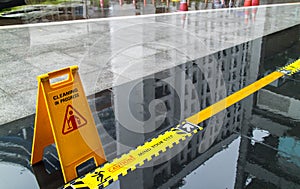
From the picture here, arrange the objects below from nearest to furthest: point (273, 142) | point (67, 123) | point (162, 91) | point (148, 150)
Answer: point (67, 123), point (148, 150), point (273, 142), point (162, 91)

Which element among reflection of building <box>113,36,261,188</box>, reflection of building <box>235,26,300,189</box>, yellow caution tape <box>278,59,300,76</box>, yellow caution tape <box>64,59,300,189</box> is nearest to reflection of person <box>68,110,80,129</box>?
yellow caution tape <box>64,59,300,189</box>

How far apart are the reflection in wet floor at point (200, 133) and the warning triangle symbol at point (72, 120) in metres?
0.59

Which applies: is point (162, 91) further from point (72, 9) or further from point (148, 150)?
point (72, 9)

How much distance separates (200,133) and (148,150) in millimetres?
836

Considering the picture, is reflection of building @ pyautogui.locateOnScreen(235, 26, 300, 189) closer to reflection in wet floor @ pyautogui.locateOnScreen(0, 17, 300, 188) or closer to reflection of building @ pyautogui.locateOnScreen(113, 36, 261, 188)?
reflection in wet floor @ pyautogui.locateOnScreen(0, 17, 300, 188)

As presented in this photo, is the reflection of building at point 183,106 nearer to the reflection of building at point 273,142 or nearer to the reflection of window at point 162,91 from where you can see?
the reflection of window at point 162,91

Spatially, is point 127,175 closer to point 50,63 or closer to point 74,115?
point 74,115

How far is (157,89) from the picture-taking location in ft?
18.0

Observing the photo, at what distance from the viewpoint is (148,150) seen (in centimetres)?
380

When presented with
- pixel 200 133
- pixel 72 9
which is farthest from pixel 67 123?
pixel 72 9

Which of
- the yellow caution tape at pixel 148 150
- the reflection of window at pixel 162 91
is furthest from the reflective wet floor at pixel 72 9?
the yellow caution tape at pixel 148 150

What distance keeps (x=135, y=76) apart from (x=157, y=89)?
2.35 feet

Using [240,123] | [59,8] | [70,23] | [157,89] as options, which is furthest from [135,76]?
[59,8]

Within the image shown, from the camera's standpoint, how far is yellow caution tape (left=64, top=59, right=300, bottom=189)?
3.26 meters
